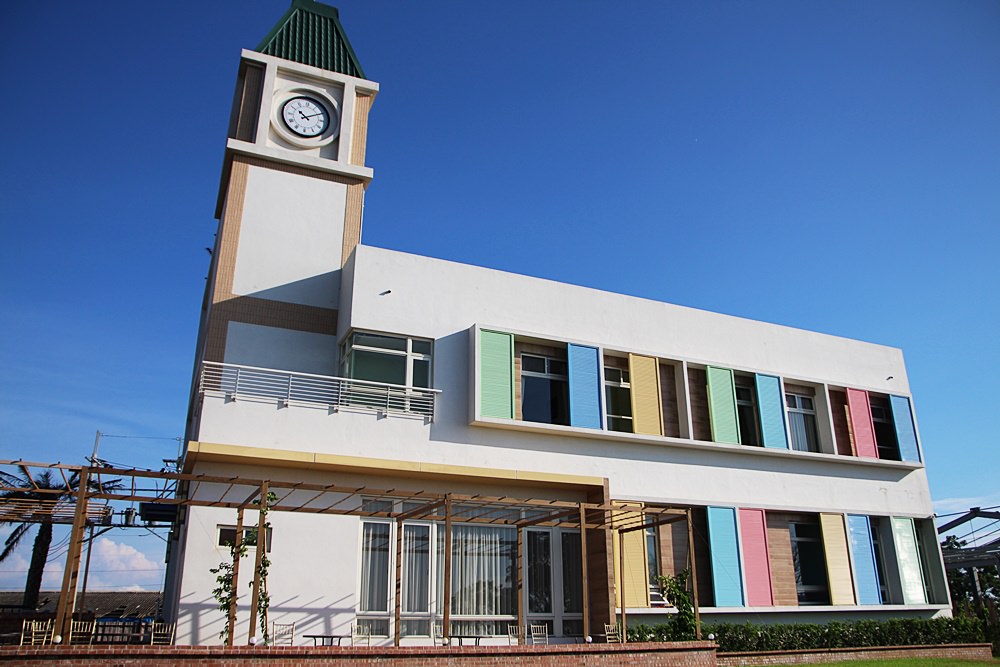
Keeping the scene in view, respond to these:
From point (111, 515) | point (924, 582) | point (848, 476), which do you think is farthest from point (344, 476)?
point (924, 582)

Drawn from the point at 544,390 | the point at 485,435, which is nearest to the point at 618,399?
the point at 544,390

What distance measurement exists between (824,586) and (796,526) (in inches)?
57.6

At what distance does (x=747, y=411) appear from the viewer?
19891 millimetres

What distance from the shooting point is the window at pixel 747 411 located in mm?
19438

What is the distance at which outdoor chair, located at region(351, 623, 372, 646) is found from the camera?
14.1 metres

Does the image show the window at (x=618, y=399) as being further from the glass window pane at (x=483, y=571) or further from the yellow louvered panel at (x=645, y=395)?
the glass window pane at (x=483, y=571)

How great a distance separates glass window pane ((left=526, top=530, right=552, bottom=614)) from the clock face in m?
11.1

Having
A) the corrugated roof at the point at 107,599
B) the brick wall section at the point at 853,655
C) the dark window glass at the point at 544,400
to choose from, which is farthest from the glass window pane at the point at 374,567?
the corrugated roof at the point at 107,599

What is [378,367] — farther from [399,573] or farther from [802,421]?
[802,421]

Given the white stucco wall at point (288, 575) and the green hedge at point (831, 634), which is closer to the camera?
the white stucco wall at point (288, 575)

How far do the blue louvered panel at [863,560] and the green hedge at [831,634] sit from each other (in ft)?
2.32

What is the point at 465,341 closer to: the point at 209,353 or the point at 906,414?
the point at 209,353

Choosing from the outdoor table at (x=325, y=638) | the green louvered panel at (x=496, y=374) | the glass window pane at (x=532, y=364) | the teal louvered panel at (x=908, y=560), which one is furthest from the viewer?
the teal louvered panel at (x=908, y=560)

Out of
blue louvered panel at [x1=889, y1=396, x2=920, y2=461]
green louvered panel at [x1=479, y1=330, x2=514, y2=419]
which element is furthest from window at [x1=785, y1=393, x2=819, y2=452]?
green louvered panel at [x1=479, y1=330, x2=514, y2=419]
